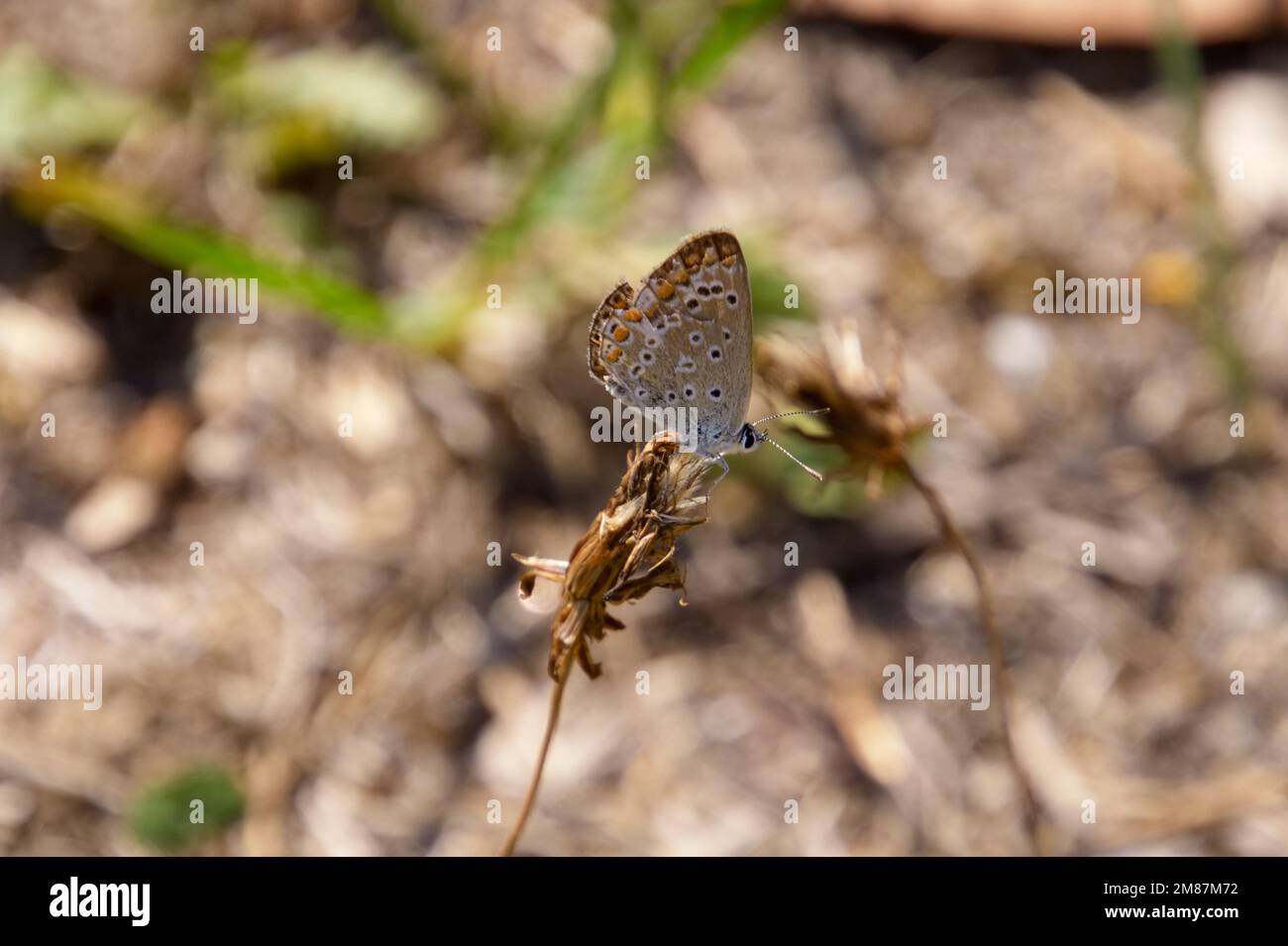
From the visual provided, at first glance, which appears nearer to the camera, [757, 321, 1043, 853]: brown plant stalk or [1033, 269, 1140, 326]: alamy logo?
[757, 321, 1043, 853]: brown plant stalk

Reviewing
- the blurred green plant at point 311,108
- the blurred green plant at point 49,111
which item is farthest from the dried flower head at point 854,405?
the blurred green plant at point 49,111

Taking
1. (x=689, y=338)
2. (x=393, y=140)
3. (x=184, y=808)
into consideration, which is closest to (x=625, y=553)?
(x=689, y=338)

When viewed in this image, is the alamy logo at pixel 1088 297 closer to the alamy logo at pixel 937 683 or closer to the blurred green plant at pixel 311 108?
the alamy logo at pixel 937 683

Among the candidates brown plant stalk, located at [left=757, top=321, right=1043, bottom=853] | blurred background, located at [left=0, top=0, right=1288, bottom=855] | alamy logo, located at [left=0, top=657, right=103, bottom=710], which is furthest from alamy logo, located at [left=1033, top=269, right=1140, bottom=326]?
alamy logo, located at [left=0, top=657, right=103, bottom=710]

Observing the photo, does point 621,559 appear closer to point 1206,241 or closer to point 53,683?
point 53,683

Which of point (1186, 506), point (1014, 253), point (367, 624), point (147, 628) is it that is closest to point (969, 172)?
point (1014, 253)

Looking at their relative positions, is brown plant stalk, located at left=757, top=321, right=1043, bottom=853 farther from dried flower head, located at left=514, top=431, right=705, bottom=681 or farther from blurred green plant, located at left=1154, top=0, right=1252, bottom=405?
blurred green plant, located at left=1154, top=0, right=1252, bottom=405

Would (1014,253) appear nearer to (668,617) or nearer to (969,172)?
(969,172)
